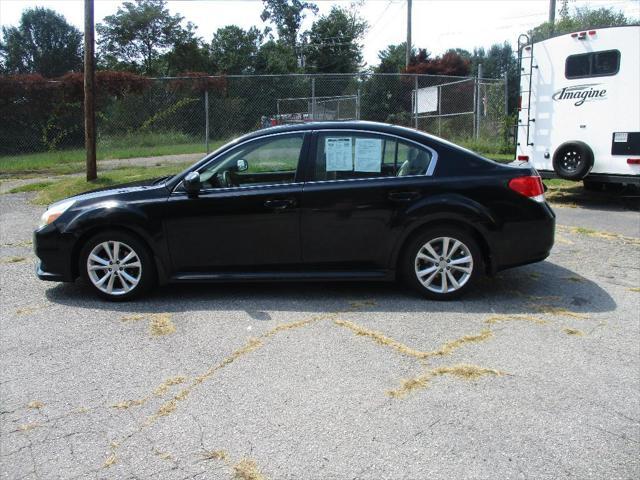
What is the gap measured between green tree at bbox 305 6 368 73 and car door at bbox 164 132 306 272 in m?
55.2

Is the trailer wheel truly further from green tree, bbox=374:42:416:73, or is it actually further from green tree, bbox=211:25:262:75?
green tree, bbox=211:25:262:75

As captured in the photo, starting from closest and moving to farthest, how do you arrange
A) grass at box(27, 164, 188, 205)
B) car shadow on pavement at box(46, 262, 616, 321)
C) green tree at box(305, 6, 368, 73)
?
car shadow on pavement at box(46, 262, 616, 321), grass at box(27, 164, 188, 205), green tree at box(305, 6, 368, 73)

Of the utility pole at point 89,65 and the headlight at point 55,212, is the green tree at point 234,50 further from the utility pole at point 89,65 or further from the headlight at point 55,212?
the headlight at point 55,212

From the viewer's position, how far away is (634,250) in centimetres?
731

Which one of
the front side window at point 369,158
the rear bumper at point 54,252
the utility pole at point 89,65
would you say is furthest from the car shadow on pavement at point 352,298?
the utility pole at point 89,65

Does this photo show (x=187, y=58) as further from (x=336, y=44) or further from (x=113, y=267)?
(x=113, y=267)

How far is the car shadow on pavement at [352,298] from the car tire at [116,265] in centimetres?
15

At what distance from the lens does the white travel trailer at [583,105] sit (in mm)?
9945

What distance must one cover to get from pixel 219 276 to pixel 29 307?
175cm

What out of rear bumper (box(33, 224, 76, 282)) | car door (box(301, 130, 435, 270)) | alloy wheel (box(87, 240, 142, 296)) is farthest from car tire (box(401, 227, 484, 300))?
rear bumper (box(33, 224, 76, 282))

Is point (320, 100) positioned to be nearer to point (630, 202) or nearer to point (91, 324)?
point (630, 202)

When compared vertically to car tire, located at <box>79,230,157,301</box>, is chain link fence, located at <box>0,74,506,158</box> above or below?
above

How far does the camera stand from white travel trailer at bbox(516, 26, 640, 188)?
9.95m

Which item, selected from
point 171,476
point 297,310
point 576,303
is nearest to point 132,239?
point 297,310
